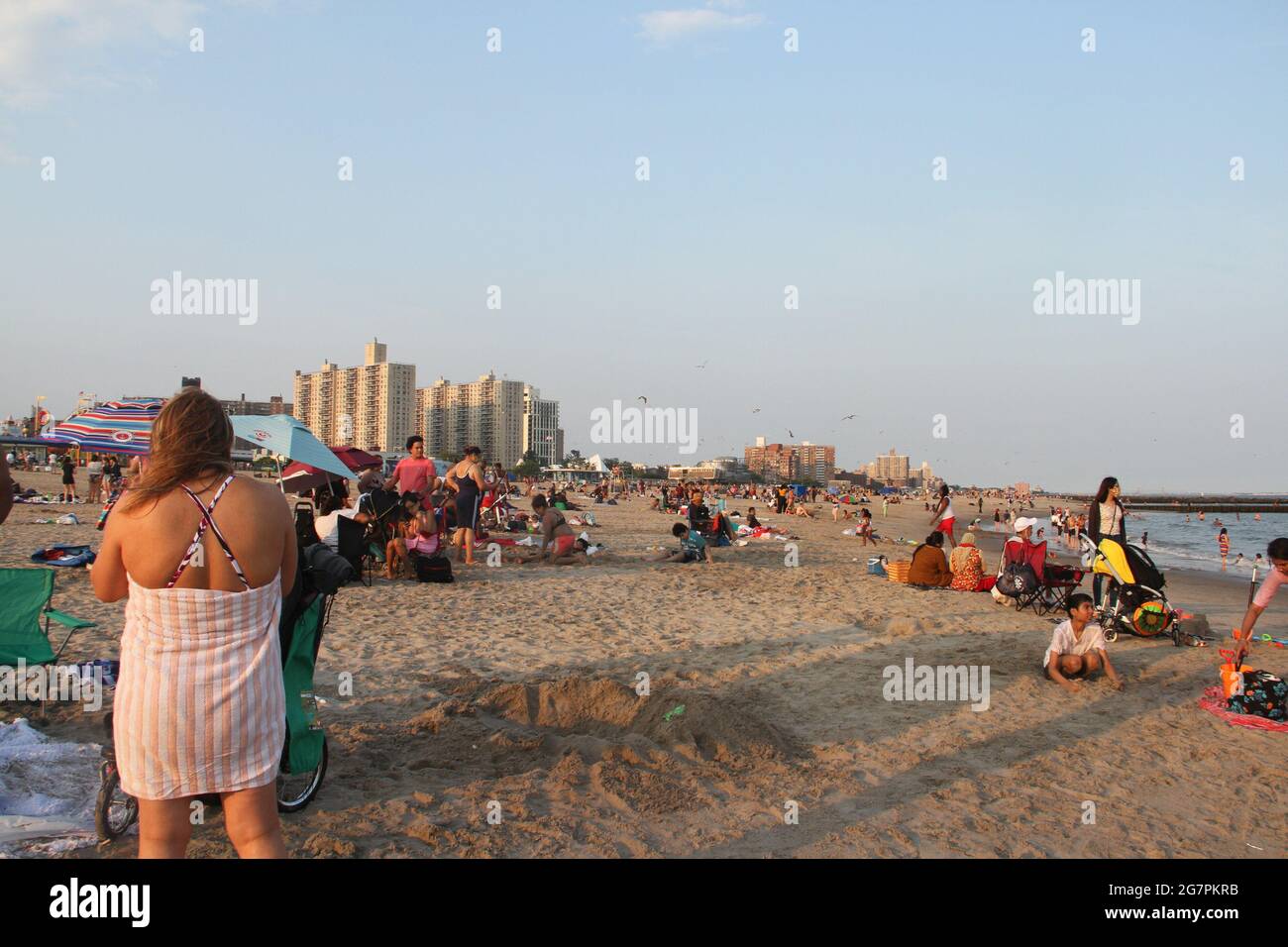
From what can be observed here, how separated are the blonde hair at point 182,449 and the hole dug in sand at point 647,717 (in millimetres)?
3220

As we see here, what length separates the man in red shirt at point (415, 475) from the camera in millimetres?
10969

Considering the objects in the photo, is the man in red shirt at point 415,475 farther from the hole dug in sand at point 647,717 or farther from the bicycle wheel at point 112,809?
the bicycle wheel at point 112,809

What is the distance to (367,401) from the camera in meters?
107

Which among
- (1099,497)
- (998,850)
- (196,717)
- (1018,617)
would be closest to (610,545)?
(1018,617)

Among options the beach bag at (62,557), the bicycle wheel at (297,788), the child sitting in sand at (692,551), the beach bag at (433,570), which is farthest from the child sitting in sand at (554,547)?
the bicycle wheel at (297,788)

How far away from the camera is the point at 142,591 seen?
2.17 metres

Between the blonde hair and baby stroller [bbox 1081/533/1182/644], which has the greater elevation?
the blonde hair

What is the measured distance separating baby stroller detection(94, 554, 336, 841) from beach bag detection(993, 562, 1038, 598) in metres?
8.77

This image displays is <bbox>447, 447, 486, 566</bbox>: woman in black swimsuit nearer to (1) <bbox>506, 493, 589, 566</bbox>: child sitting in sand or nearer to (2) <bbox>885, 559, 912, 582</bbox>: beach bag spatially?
(1) <bbox>506, 493, 589, 566</bbox>: child sitting in sand

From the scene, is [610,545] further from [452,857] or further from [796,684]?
[452,857]

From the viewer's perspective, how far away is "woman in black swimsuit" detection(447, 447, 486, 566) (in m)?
12.0

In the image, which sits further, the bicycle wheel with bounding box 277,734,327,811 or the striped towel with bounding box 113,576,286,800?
the bicycle wheel with bounding box 277,734,327,811

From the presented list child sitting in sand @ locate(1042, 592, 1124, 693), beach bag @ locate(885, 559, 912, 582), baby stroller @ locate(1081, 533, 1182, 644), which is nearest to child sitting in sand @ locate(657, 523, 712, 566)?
beach bag @ locate(885, 559, 912, 582)
